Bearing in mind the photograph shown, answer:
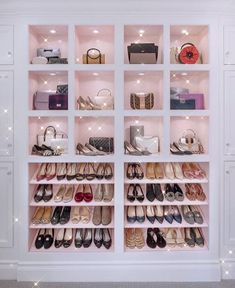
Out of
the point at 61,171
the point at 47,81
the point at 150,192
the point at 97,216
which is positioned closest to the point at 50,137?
the point at 61,171

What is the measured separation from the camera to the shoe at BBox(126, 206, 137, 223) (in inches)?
101

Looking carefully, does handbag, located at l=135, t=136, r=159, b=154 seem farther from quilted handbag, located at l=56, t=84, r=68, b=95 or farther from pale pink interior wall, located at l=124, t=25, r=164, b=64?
quilted handbag, located at l=56, t=84, r=68, b=95

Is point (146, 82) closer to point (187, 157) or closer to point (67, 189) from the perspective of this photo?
point (187, 157)

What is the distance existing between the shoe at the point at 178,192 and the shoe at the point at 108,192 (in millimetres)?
593

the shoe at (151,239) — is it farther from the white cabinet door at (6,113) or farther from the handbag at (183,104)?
the white cabinet door at (6,113)

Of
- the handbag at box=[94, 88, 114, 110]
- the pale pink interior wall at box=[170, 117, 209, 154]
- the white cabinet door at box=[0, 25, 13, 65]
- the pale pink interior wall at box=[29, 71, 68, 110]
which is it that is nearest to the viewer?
the white cabinet door at box=[0, 25, 13, 65]

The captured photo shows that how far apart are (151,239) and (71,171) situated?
0.97 m

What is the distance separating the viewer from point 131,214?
8.57 ft

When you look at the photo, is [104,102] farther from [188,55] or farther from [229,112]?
[229,112]

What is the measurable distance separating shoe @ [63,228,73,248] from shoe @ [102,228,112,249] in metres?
0.31

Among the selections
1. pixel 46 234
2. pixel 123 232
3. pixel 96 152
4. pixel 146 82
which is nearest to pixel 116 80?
pixel 146 82

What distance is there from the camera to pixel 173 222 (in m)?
2.58

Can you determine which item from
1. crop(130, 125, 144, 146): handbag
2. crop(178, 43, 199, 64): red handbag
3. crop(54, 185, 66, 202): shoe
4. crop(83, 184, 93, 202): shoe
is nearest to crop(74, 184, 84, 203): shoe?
crop(83, 184, 93, 202): shoe

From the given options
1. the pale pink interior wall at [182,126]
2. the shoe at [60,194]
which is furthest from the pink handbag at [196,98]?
the shoe at [60,194]
